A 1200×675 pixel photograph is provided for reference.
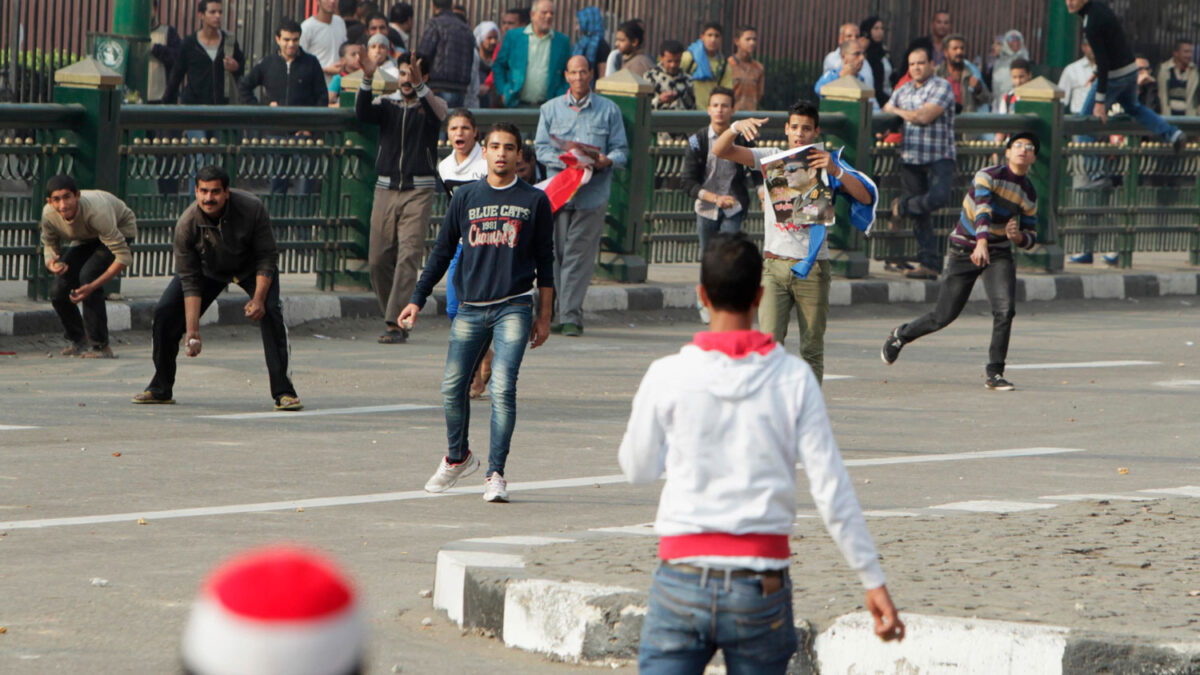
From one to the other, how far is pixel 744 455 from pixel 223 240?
7.06 meters

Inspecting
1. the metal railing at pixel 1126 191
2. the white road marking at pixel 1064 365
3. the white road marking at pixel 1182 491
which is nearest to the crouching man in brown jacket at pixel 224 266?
the white road marking at pixel 1182 491

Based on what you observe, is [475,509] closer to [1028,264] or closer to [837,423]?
[837,423]

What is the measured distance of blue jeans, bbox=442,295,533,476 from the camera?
812 cm

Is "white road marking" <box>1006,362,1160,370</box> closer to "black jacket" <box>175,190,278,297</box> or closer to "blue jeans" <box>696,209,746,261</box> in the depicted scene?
"blue jeans" <box>696,209,746,261</box>

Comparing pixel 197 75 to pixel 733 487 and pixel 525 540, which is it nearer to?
pixel 525 540

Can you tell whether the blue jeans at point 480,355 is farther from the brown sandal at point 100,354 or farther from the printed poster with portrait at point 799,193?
the brown sandal at point 100,354

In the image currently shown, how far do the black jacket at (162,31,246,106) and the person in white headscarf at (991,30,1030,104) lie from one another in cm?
948

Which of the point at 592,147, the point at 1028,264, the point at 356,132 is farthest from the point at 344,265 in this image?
the point at 1028,264

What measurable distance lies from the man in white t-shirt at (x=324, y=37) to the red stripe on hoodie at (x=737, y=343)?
14559 millimetres

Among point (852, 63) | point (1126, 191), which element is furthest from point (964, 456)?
point (1126, 191)

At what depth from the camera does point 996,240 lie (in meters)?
12.1

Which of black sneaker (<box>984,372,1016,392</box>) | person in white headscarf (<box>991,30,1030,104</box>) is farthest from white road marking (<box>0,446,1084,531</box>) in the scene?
person in white headscarf (<box>991,30,1030,104</box>)

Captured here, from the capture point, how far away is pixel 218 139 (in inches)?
554

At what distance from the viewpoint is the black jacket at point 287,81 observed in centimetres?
1703
